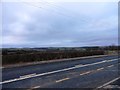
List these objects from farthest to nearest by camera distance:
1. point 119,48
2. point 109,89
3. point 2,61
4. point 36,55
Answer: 1. point 119,48
2. point 36,55
3. point 2,61
4. point 109,89

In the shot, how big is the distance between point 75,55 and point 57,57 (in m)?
7.23

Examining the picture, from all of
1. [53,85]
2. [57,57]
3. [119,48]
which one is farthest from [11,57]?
[119,48]

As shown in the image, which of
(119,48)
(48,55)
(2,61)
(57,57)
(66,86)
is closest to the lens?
(66,86)

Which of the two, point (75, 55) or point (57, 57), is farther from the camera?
point (75, 55)

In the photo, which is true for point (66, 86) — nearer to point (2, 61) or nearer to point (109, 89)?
point (109, 89)

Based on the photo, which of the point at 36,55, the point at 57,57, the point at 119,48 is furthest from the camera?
the point at 119,48

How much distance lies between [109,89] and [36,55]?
24183mm

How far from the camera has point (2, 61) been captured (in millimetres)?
29406

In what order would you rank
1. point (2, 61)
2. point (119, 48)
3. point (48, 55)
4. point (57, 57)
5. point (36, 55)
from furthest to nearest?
point (119, 48) → point (57, 57) → point (48, 55) → point (36, 55) → point (2, 61)

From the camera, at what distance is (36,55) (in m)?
36.4

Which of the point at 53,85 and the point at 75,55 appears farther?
the point at 75,55

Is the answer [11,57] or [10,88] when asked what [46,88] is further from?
[11,57]

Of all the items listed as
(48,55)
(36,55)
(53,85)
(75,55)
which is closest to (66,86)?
(53,85)

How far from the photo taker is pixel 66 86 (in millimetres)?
13656
